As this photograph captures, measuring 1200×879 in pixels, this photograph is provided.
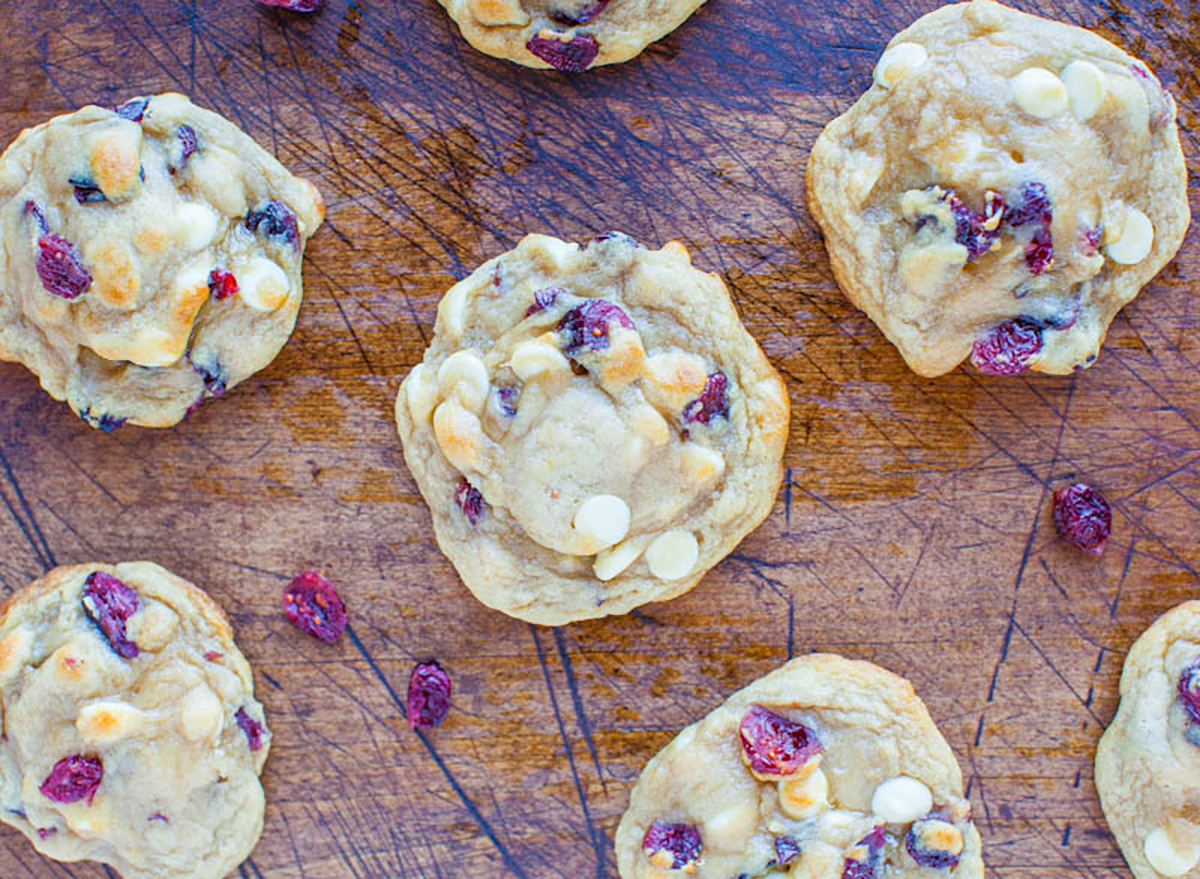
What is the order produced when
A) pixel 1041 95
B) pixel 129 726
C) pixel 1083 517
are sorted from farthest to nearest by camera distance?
pixel 1083 517 < pixel 129 726 < pixel 1041 95

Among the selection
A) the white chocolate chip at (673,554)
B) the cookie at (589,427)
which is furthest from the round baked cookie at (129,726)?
the white chocolate chip at (673,554)

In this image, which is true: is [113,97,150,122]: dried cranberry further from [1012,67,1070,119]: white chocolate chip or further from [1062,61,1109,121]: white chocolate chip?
[1062,61,1109,121]: white chocolate chip

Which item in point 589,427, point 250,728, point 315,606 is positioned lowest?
point 250,728

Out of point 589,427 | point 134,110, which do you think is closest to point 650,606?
point 589,427

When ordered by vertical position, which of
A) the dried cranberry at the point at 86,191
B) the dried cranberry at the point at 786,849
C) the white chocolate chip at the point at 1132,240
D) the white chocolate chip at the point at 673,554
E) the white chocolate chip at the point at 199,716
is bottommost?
the dried cranberry at the point at 786,849

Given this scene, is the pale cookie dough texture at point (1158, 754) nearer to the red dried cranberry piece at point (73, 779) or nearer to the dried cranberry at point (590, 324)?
the dried cranberry at point (590, 324)

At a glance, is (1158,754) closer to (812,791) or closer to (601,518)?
(812,791)

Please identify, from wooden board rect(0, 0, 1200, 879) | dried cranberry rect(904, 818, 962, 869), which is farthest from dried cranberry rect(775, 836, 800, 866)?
wooden board rect(0, 0, 1200, 879)
